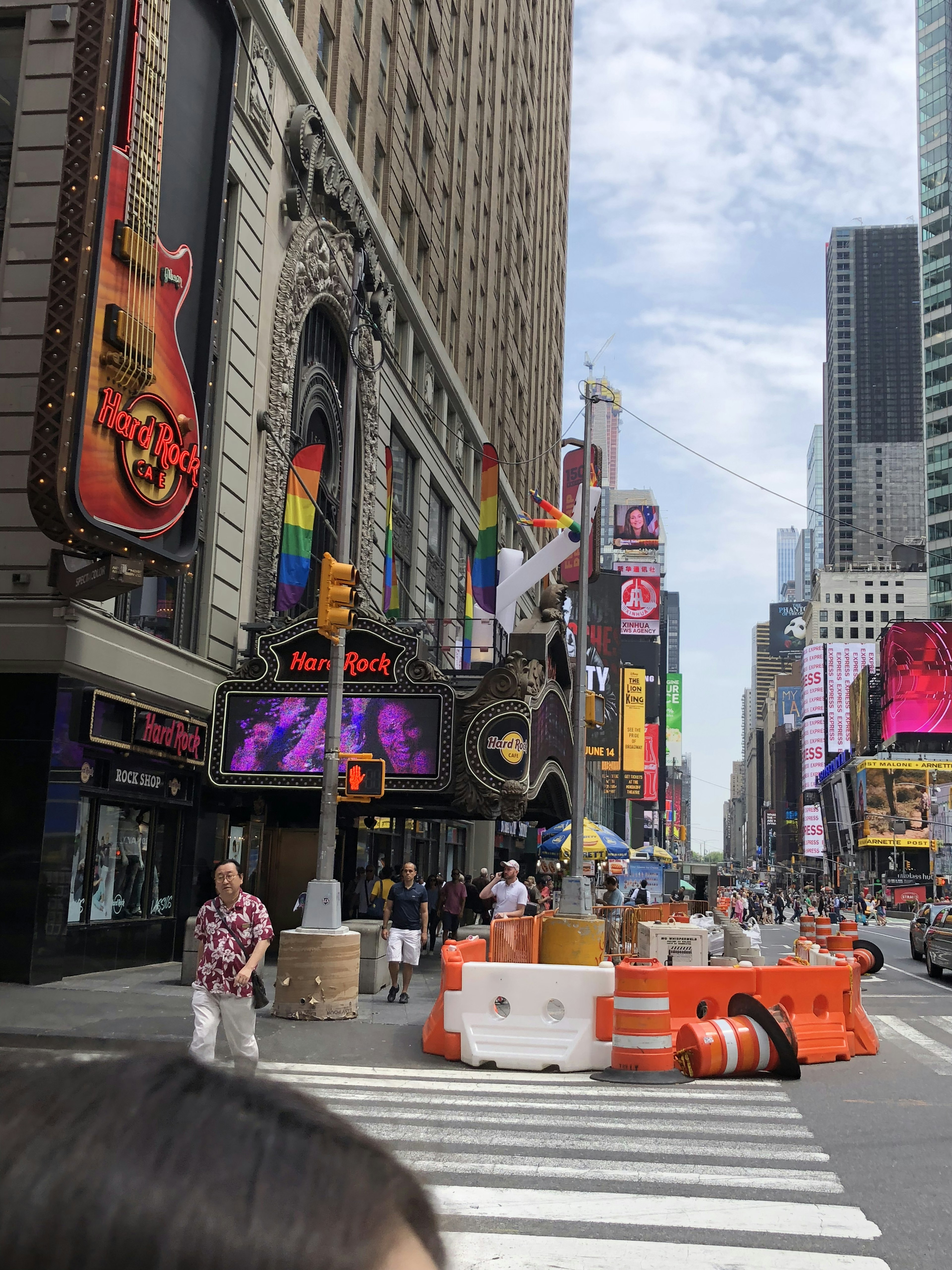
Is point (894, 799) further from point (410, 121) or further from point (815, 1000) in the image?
point (815, 1000)

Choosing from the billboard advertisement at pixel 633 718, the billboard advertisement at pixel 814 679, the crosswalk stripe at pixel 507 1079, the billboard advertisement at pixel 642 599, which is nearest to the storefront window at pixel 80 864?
the crosswalk stripe at pixel 507 1079

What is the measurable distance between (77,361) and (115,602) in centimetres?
474

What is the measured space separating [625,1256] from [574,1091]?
212 inches

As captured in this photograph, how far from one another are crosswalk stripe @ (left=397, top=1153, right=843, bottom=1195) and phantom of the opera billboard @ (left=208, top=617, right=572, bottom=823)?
47.9 ft

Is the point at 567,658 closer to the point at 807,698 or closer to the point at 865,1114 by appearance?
the point at 865,1114

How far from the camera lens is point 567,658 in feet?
120

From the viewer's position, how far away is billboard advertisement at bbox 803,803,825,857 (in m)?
187

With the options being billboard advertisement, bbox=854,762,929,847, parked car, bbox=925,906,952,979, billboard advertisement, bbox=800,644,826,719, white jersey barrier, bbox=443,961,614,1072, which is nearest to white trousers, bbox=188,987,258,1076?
white jersey barrier, bbox=443,961,614,1072

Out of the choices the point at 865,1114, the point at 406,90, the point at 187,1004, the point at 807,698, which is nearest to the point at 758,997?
the point at 865,1114

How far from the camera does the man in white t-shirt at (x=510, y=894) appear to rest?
2042 cm

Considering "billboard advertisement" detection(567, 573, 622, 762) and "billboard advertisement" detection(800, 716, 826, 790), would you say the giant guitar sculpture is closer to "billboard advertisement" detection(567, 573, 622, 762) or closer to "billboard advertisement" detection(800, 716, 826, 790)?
"billboard advertisement" detection(567, 573, 622, 762)

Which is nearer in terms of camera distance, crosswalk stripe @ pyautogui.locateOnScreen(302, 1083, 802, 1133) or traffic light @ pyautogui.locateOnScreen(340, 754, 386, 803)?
crosswalk stripe @ pyautogui.locateOnScreen(302, 1083, 802, 1133)

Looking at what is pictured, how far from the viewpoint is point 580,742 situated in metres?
22.4

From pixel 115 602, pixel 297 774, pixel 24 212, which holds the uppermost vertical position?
pixel 24 212
